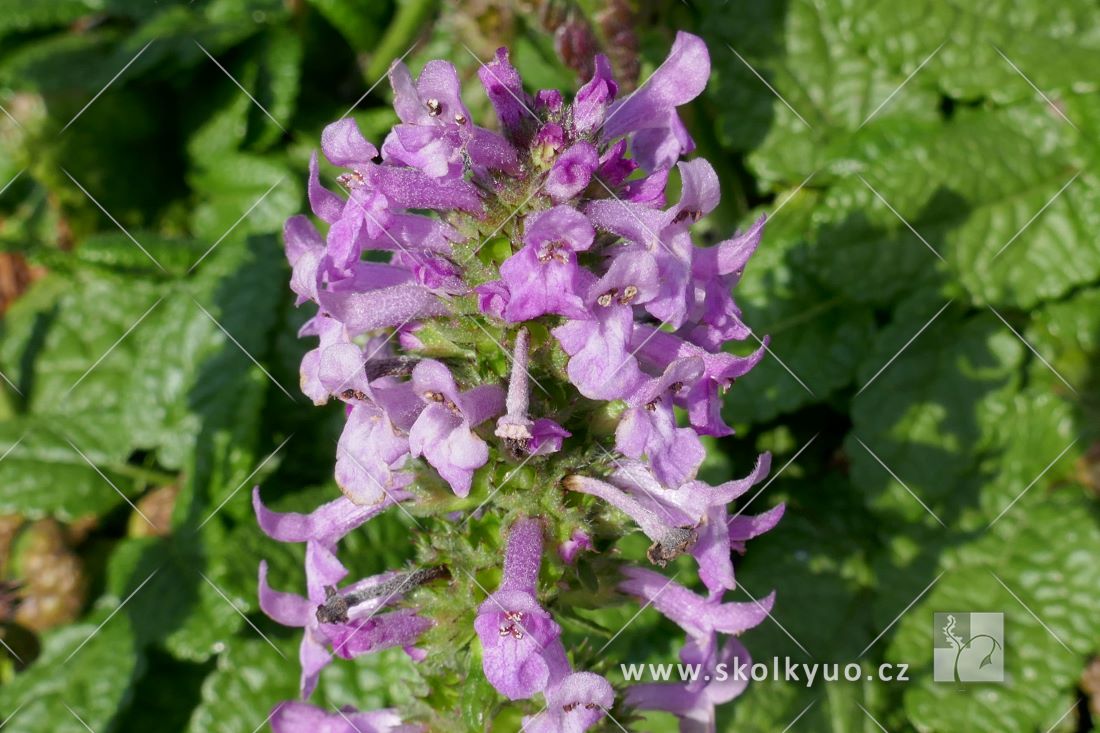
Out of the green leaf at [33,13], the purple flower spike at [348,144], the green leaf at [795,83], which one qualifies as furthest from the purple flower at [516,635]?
the green leaf at [33,13]

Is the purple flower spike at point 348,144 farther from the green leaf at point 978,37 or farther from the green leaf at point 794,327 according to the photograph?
the green leaf at point 978,37

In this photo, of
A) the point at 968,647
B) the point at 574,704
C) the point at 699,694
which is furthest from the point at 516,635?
the point at 968,647

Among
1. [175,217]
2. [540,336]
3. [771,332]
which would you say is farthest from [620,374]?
[175,217]

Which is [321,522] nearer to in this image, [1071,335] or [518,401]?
[518,401]

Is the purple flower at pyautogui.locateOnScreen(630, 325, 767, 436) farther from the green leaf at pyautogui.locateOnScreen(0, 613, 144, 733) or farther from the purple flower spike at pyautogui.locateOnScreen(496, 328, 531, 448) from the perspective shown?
the green leaf at pyautogui.locateOnScreen(0, 613, 144, 733)

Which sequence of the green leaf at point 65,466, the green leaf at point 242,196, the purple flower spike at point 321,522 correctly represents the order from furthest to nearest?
the green leaf at point 242,196 → the green leaf at point 65,466 → the purple flower spike at point 321,522

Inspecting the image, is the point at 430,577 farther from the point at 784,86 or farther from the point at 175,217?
the point at 175,217
